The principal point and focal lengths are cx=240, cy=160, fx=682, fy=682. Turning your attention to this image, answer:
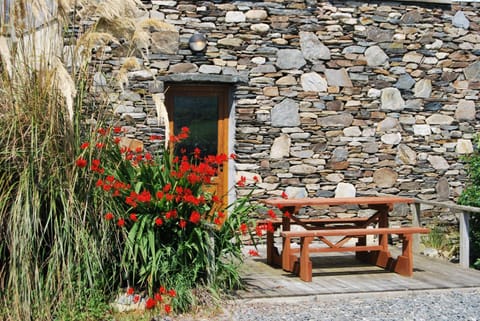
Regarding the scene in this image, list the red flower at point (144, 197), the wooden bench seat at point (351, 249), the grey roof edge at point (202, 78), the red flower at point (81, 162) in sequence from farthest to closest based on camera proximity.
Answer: the grey roof edge at point (202, 78) < the wooden bench seat at point (351, 249) < the red flower at point (144, 197) < the red flower at point (81, 162)

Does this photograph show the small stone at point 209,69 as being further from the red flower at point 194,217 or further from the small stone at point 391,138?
the red flower at point 194,217

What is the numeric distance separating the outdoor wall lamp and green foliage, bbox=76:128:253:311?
253cm

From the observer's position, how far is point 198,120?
801 cm

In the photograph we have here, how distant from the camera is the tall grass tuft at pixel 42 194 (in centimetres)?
450

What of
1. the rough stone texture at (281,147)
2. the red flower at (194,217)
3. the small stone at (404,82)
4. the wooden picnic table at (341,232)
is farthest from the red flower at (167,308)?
the small stone at (404,82)

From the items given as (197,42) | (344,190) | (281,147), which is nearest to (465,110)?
(344,190)

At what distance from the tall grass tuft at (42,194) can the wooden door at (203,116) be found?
9.54 feet

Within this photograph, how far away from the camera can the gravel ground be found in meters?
4.99

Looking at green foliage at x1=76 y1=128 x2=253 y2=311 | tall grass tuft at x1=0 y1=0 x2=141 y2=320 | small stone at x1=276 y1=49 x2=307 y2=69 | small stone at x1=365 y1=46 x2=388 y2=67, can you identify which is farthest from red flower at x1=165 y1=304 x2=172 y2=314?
small stone at x1=365 y1=46 x2=388 y2=67

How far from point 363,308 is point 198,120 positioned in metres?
3.48

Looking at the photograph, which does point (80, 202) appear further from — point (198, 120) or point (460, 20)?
point (460, 20)

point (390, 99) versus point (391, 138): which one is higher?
point (390, 99)

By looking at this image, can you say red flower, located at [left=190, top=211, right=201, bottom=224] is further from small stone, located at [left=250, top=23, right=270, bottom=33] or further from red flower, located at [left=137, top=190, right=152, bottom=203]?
small stone, located at [left=250, top=23, right=270, bottom=33]

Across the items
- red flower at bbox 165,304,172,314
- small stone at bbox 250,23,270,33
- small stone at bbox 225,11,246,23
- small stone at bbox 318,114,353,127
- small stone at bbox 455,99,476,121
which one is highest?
small stone at bbox 225,11,246,23
